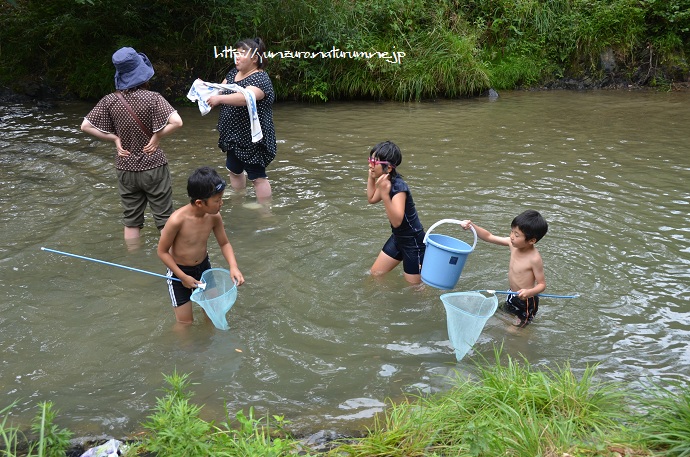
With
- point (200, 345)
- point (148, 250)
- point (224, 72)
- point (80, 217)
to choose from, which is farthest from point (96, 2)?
point (200, 345)

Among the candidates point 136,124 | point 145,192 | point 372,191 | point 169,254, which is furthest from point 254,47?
point 169,254

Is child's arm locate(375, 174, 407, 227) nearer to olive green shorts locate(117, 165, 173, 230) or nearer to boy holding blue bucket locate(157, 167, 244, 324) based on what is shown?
boy holding blue bucket locate(157, 167, 244, 324)

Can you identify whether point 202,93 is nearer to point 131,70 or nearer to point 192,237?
point 131,70

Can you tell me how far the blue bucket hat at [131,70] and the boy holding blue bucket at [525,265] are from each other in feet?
9.21

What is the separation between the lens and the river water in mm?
3959

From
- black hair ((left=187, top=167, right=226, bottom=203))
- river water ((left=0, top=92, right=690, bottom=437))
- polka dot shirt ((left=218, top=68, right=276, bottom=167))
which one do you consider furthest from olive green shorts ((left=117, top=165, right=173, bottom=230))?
black hair ((left=187, top=167, right=226, bottom=203))

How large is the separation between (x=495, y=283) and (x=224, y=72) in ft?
28.3

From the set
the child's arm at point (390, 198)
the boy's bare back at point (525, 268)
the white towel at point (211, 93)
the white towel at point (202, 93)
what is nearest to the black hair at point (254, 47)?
the white towel at point (211, 93)

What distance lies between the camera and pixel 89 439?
3422 millimetres

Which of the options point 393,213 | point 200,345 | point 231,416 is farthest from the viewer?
point 393,213

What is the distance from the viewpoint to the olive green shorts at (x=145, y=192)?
5.49 m

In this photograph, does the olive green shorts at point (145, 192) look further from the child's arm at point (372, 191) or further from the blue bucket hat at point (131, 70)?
the child's arm at point (372, 191)

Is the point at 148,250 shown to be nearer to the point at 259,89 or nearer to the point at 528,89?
the point at 259,89

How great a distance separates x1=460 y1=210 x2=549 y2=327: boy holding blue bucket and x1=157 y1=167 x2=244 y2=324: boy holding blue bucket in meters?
1.65
